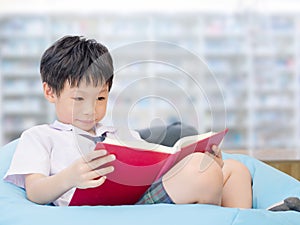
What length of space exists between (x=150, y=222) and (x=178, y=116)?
26 centimetres

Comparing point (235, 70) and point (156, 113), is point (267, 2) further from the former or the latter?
point (156, 113)

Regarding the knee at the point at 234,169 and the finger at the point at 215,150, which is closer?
the finger at the point at 215,150

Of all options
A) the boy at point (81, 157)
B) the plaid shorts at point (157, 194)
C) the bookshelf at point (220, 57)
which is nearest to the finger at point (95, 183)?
the boy at point (81, 157)

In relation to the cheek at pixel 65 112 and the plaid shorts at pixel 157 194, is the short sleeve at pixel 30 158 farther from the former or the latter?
the plaid shorts at pixel 157 194

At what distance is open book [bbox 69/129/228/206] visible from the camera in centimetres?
99

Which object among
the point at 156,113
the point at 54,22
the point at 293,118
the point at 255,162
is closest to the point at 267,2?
the point at 293,118

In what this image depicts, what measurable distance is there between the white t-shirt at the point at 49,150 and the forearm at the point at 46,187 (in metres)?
0.02

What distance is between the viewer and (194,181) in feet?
3.37

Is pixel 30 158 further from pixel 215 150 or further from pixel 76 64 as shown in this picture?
pixel 215 150

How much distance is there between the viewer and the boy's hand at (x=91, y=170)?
0.97 m

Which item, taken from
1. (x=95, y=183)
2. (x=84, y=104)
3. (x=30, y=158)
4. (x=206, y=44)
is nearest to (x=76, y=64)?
(x=84, y=104)

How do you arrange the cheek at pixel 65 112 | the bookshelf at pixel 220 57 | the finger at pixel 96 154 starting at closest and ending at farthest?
the finger at pixel 96 154
the cheek at pixel 65 112
the bookshelf at pixel 220 57

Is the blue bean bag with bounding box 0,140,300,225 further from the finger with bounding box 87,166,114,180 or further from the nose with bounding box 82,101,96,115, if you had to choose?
the nose with bounding box 82,101,96,115

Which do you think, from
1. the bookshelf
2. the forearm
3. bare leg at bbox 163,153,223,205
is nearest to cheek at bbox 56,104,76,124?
the forearm
